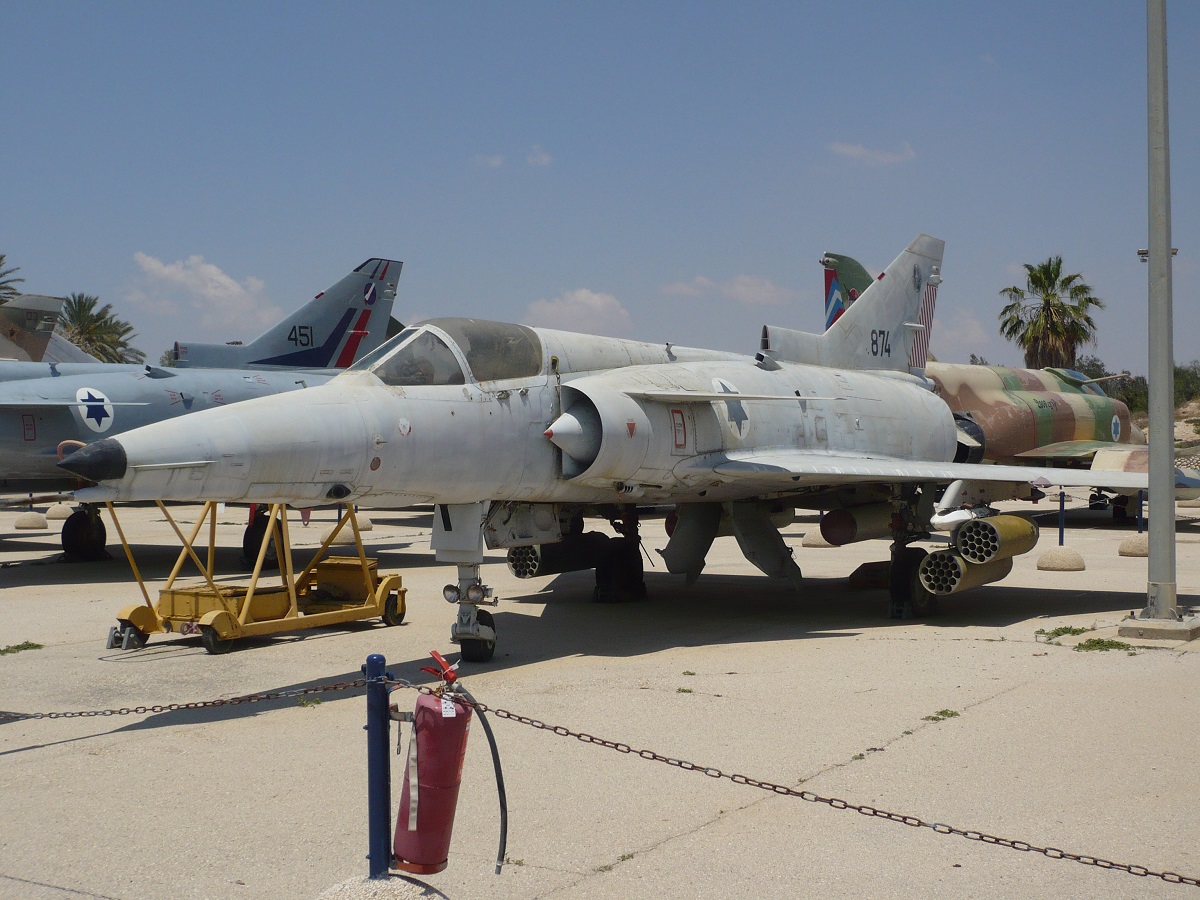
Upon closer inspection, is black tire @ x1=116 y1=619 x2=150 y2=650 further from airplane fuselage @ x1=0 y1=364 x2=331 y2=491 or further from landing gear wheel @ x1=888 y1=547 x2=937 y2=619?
landing gear wheel @ x1=888 y1=547 x2=937 y2=619

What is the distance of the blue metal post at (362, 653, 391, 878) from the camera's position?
3688 millimetres

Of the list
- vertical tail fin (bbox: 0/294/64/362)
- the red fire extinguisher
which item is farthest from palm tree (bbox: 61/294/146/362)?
the red fire extinguisher

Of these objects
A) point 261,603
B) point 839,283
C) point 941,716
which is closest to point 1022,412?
point 839,283

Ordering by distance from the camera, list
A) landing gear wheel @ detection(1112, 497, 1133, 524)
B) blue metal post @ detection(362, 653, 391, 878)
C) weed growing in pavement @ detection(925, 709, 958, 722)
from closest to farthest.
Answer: blue metal post @ detection(362, 653, 391, 878) < weed growing in pavement @ detection(925, 709, 958, 722) < landing gear wheel @ detection(1112, 497, 1133, 524)

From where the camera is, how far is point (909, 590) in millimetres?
11281

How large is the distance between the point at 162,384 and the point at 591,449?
413 inches

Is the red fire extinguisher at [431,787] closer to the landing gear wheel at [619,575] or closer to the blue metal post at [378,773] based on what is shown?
the blue metal post at [378,773]

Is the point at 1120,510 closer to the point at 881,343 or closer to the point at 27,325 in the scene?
the point at 881,343

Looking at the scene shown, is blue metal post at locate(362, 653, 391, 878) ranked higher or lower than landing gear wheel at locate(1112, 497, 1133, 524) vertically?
lower

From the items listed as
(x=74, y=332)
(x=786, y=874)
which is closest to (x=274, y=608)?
(x=786, y=874)

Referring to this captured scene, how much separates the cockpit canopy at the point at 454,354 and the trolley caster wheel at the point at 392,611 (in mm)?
A: 3385

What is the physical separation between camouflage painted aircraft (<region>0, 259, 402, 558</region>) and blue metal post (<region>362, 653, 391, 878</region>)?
12.5m

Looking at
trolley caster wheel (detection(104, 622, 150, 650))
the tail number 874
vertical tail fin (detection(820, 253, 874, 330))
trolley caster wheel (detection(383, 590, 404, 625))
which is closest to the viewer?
trolley caster wheel (detection(104, 622, 150, 650))

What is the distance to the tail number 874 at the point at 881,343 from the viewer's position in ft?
46.3
